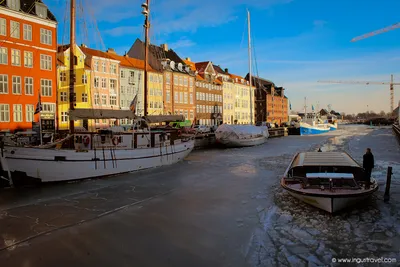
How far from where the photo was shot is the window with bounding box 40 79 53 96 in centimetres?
4225

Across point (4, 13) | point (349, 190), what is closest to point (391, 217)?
point (349, 190)

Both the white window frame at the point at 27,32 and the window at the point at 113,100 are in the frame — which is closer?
the white window frame at the point at 27,32

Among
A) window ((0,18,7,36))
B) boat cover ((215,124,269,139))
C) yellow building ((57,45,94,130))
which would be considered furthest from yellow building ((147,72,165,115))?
window ((0,18,7,36))

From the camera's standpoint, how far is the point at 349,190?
1233cm

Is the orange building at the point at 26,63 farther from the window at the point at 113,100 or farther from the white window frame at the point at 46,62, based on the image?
the window at the point at 113,100

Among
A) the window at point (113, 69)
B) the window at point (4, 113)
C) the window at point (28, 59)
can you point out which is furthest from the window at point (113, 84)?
the window at point (4, 113)

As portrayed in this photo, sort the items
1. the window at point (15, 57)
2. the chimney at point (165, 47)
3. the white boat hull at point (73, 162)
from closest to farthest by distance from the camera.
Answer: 1. the white boat hull at point (73, 162)
2. the window at point (15, 57)
3. the chimney at point (165, 47)

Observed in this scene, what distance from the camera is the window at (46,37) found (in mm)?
42322

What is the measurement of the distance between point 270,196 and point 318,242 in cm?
605

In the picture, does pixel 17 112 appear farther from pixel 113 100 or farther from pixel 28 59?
pixel 113 100

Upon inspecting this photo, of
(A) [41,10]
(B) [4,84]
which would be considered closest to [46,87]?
(B) [4,84]

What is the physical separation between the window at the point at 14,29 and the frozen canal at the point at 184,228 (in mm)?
28566

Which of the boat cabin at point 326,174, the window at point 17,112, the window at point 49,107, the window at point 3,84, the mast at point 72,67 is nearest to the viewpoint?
the boat cabin at point 326,174

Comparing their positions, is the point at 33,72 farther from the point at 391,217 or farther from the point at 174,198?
the point at 391,217
